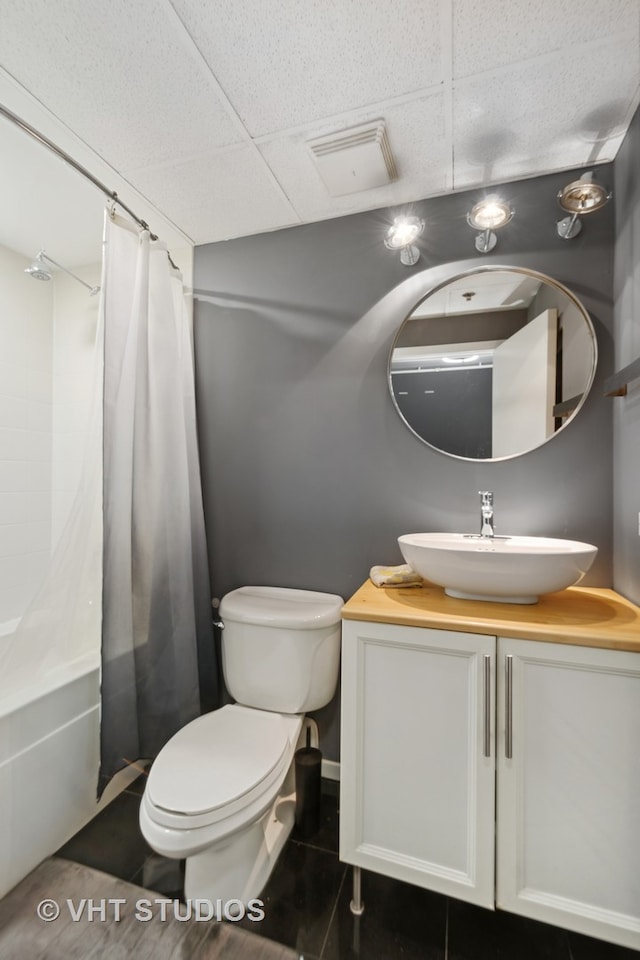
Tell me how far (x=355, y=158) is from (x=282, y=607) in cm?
156

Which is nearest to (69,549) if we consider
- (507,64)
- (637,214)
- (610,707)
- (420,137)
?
(610,707)

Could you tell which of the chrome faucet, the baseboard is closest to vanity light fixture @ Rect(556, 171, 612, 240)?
the chrome faucet

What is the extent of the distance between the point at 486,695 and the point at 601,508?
0.77 m

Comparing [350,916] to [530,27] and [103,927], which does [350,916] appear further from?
[530,27]

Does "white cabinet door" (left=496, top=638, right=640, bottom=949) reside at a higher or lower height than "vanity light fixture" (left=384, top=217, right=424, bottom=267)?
lower

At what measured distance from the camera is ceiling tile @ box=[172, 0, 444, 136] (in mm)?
889

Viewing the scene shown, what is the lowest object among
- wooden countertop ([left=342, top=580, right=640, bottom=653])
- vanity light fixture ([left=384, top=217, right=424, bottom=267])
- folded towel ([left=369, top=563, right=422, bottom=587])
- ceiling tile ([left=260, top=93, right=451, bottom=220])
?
wooden countertop ([left=342, top=580, right=640, bottom=653])

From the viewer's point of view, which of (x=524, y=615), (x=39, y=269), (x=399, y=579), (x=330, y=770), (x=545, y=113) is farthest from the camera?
(x=39, y=269)

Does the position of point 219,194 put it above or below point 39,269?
above

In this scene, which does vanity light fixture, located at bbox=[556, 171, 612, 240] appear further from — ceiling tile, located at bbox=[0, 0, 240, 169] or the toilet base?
the toilet base

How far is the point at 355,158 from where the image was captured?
1281 mm

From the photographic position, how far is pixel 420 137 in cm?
121

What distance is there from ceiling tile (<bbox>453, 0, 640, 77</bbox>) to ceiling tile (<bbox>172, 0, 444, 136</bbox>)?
6cm

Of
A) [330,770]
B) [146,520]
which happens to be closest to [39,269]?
[146,520]
